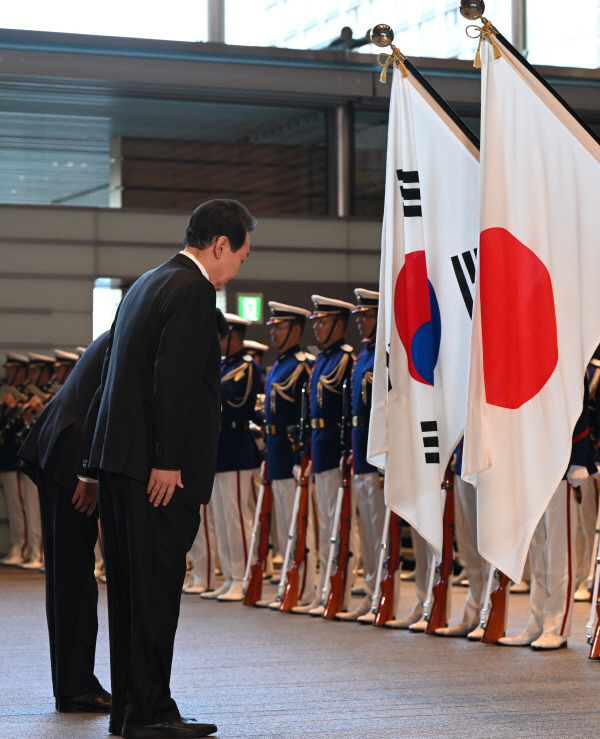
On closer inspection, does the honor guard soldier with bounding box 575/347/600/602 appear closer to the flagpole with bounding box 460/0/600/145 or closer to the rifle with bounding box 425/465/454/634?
the rifle with bounding box 425/465/454/634

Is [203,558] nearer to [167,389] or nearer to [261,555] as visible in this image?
[261,555]

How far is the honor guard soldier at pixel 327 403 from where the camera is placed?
23.8ft

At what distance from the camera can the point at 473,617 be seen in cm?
627

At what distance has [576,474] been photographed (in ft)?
18.7

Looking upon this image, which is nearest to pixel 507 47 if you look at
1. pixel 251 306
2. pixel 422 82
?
pixel 422 82

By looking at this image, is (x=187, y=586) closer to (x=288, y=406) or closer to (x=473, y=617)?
(x=288, y=406)

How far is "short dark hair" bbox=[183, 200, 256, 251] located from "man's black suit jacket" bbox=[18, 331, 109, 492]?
62 centimetres

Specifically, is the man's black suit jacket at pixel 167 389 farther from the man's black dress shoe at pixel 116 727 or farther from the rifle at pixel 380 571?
the rifle at pixel 380 571

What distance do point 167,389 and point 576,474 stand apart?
8.68 feet

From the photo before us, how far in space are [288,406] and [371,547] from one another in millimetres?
1148

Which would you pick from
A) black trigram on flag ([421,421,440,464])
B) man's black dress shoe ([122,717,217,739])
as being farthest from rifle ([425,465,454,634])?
man's black dress shoe ([122,717,217,739])

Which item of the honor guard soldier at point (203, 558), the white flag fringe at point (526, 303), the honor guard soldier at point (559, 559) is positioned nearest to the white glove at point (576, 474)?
the honor guard soldier at point (559, 559)

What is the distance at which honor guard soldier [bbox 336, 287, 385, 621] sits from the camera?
6.88 m

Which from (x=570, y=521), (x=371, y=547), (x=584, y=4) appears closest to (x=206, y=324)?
(x=570, y=521)
